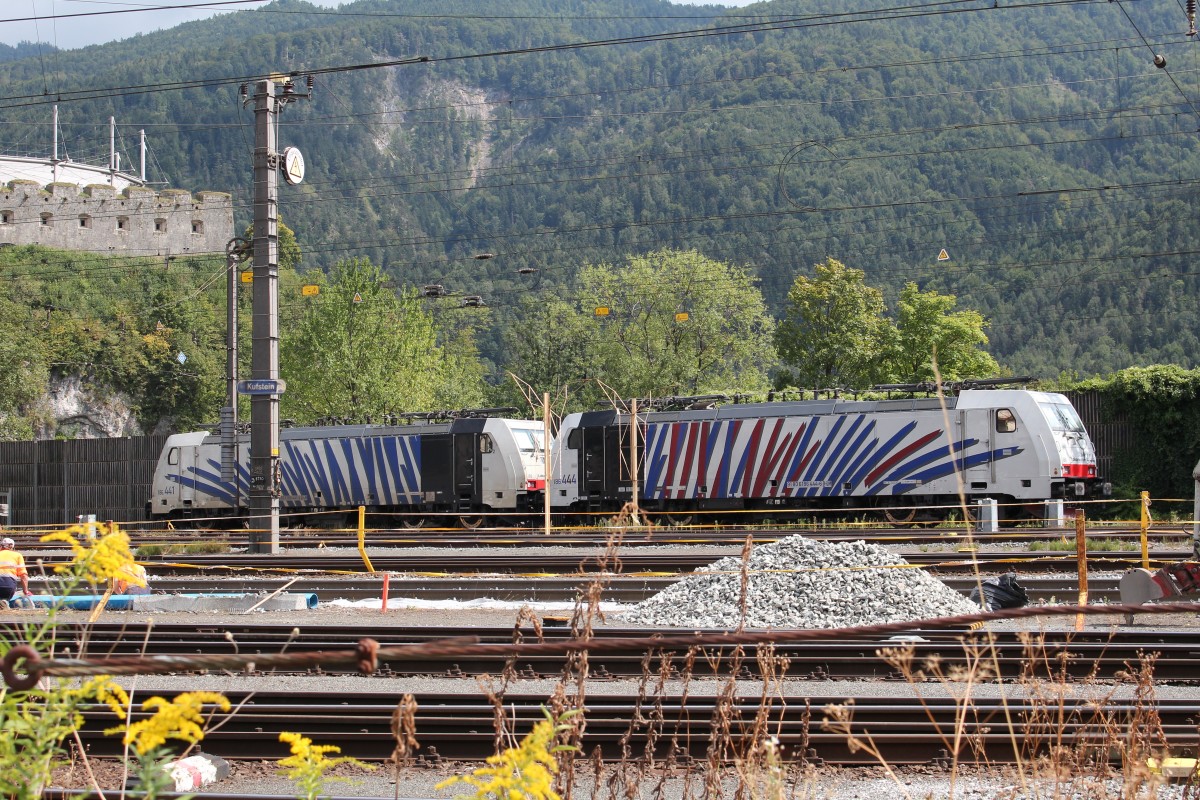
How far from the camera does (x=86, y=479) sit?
40.8 m

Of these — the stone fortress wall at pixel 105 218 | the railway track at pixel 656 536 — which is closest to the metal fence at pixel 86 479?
the railway track at pixel 656 536

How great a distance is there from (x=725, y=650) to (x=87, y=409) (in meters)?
69.3

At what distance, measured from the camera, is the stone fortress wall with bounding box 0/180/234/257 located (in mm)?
85438

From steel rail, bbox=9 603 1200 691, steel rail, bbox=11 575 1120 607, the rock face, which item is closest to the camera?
steel rail, bbox=9 603 1200 691

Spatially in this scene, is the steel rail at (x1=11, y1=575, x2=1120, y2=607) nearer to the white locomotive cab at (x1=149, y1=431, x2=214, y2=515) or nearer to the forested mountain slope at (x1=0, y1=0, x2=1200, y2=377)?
the white locomotive cab at (x1=149, y1=431, x2=214, y2=515)

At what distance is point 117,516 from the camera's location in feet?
133

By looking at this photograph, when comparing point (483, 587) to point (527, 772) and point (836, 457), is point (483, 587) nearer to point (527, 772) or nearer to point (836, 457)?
point (836, 457)

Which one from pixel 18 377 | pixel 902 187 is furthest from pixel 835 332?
pixel 902 187

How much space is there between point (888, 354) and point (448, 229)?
474ft

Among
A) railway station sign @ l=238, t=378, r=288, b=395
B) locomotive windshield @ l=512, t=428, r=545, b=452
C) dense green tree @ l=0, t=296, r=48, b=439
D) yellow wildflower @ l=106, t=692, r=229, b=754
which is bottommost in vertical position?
yellow wildflower @ l=106, t=692, r=229, b=754

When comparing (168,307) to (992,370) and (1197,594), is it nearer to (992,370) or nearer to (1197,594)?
(992,370)

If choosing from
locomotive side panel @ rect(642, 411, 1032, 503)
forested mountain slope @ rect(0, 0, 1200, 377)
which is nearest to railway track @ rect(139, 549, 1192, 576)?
locomotive side panel @ rect(642, 411, 1032, 503)

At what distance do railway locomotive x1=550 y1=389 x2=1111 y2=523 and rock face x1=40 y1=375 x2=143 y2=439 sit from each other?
47143 millimetres

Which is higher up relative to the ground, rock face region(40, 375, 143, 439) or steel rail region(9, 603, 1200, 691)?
rock face region(40, 375, 143, 439)
